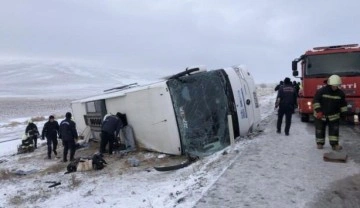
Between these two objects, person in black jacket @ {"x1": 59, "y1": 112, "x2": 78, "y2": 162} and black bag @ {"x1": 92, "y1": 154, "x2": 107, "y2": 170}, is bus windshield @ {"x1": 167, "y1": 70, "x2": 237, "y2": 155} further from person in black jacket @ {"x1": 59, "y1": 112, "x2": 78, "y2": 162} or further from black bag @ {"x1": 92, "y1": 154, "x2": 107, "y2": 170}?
person in black jacket @ {"x1": 59, "y1": 112, "x2": 78, "y2": 162}

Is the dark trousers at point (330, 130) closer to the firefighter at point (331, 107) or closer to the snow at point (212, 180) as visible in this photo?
the firefighter at point (331, 107)

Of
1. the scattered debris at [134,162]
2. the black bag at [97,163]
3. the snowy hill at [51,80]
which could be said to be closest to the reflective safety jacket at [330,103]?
the scattered debris at [134,162]

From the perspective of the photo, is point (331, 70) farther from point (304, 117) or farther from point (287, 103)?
point (287, 103)

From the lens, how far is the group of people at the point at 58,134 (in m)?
14.0

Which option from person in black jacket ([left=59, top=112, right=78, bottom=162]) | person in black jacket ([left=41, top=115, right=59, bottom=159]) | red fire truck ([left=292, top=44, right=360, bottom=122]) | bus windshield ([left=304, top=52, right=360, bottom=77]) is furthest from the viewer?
person in black jacket ([left=41, top=115, right=59, bottom=159])

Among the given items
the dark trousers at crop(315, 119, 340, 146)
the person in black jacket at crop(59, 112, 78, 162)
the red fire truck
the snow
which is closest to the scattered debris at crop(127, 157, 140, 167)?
the snow

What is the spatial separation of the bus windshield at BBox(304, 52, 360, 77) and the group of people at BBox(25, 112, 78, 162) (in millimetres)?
8031

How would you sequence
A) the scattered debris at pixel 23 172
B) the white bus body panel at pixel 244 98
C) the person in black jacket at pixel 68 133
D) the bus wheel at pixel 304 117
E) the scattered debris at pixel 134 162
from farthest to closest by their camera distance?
the bus wheel at pixel 304 117, the person in black jacket at pixel 68 133, the scattered debris at pixel 23 172, the white bus body panel at pixel 244 98, the scattered debris at pixel 134 162

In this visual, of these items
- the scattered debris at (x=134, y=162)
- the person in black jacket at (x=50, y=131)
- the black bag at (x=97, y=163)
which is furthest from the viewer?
the person in black jacket at (x=50, y=131)

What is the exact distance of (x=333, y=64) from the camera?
45.9ft

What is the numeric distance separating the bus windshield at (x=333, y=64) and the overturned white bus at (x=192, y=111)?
2.31 m

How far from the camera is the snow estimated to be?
6637 mm

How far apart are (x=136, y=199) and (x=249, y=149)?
11.1 ft

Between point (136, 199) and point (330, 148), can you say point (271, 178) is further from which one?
point (330, 148)
